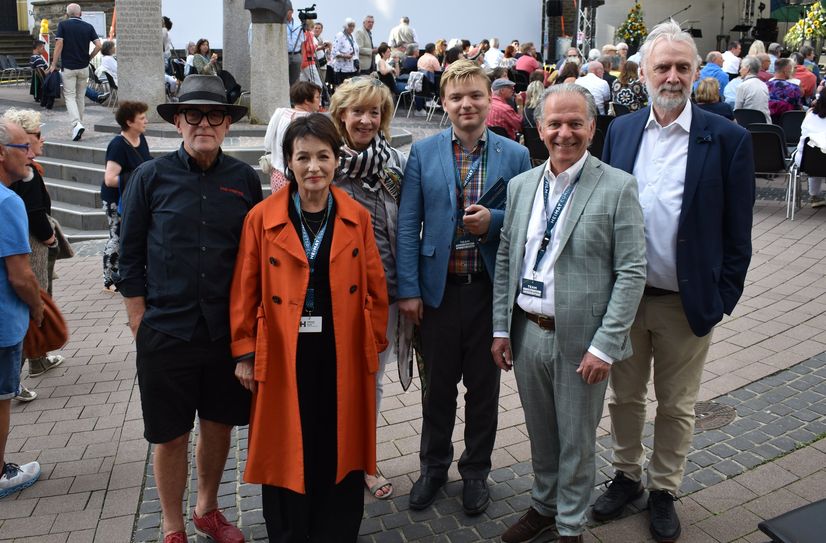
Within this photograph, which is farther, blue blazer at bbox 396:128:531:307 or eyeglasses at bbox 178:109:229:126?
blue blazer at bbox 396:128:531:307

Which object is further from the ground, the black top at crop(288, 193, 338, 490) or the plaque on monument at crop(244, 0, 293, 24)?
the plaque on monument at crop(244, 0, 293, 24)

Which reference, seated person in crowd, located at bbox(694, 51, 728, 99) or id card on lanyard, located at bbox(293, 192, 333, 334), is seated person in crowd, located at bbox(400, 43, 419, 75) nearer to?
seated person in crowd, located at bbox(694, 51, 728, 99)

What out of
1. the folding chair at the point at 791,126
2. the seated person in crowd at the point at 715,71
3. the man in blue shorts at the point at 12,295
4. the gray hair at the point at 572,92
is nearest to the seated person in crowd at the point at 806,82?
the seated person in crowd at the point at 715,71

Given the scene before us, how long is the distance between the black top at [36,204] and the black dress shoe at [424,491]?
9.29 ft

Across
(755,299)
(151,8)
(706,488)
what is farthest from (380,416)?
(151,8)

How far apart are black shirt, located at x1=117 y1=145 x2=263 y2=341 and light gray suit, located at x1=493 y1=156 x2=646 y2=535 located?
3.73 ft

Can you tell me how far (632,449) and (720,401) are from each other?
1.43 meters

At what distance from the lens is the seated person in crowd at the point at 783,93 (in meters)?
11.9

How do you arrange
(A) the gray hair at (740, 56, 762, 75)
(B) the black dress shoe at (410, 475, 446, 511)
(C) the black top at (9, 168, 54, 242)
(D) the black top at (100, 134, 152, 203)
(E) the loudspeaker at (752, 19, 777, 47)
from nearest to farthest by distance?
(B) the black dress shoe at (410, 475, 446, 511) < (C) the black top at (9, 168, 54, 242) < (D) the black top at (100, 134, 152, 203) < (A) the gray hair at (740, 56, 762, 75) < (E) the loudspeaker at (752, 19, 777, 47)

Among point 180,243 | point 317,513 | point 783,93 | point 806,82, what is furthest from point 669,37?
point 806,82

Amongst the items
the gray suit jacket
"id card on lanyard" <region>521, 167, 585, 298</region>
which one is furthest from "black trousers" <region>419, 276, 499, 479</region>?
the gray suit jacket

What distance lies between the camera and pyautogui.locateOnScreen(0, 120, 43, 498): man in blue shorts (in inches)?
142

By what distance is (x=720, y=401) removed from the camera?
477cm

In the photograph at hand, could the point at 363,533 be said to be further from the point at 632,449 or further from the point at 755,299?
the point at 755,299
